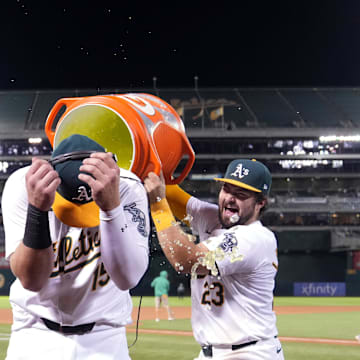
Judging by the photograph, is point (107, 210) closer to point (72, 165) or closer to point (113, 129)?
point (72, 165)

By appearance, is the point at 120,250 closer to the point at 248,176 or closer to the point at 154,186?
the point at 154,186

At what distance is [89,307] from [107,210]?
535 mm

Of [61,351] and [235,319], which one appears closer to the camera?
[61,351]

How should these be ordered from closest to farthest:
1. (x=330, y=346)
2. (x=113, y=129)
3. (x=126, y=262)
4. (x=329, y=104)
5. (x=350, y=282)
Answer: (x=126, y=262) → (x=113, y=129) → (x=330, y=346) → (x=350, y=282) → (x=329, y=104)

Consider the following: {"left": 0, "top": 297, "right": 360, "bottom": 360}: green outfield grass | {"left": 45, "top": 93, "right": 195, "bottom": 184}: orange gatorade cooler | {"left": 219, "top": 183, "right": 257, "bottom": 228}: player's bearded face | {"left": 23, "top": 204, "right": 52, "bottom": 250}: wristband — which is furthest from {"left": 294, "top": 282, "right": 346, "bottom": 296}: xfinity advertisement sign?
{"left": 23, "top": 204, "right": 52, "bottom": 250}: wristband

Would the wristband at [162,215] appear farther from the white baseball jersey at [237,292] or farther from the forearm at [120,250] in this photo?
the forearm at [120,250]

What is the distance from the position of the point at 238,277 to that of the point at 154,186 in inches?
64.1

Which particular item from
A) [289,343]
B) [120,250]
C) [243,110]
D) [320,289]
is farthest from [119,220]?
[243,110]

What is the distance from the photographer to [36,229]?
1.48 metres

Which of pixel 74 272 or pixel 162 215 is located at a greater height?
pixel 162 215

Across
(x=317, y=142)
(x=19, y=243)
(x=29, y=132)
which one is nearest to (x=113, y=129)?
(x=19, y=243)

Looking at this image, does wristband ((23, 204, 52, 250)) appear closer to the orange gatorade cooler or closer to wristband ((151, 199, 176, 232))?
the orange gatorade cooler

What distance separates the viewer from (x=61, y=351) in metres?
1.86

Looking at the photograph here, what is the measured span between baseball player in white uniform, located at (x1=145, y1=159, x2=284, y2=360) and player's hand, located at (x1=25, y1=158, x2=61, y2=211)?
201cm
